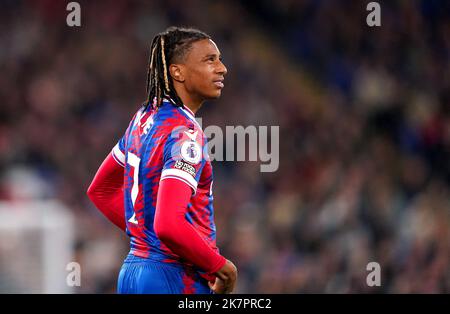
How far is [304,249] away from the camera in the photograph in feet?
25.9

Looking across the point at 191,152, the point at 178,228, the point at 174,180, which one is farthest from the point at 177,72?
the point at 178,228

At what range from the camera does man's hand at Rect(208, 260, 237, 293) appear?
3373mm

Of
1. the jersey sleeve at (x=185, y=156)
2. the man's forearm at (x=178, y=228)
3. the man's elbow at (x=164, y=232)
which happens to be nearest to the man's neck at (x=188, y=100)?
the jersey sleeve at (x=185, y=156)

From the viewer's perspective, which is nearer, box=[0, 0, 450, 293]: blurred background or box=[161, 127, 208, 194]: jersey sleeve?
box=[161, 127, 208, 194]: jersey sleeve

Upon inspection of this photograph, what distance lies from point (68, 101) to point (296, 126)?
2.26 meters

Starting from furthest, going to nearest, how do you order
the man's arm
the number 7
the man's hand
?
the man's arm
the number 7
the man's hand

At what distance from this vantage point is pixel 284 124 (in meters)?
9.05

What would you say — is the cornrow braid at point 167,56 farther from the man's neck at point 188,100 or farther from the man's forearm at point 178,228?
the man's forearm at point 178,228

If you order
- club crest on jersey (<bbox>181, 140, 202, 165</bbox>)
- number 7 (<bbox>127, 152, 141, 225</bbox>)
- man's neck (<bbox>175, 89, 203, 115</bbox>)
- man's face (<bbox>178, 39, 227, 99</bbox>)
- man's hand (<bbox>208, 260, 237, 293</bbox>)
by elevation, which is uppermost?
man's face (<bbox>178, 39, 227, 99</bbox>)

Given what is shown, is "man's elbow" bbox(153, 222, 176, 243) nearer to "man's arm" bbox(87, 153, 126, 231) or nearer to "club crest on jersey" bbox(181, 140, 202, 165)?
"club crest on jersey" bbox(181, 140, 202, 165)

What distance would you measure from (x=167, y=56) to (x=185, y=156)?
0.49 meters

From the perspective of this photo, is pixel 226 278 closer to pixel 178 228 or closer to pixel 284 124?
pixel 178 228

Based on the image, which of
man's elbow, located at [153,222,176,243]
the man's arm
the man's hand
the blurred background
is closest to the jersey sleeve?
man's elbow, located at [153,222,176,243]
